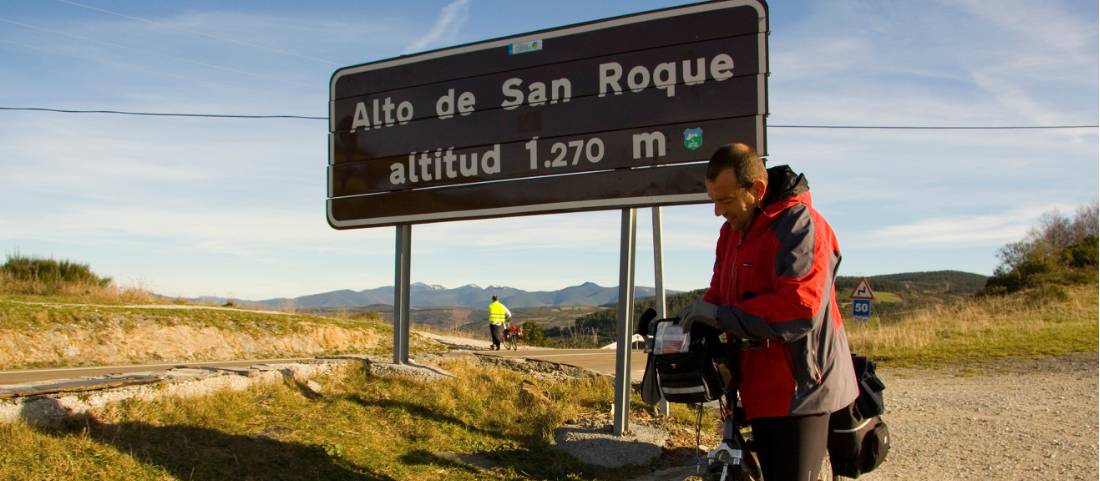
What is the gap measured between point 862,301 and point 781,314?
24.2m

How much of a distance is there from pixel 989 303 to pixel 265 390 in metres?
33.8

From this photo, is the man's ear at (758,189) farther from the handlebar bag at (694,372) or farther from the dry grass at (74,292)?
the dry grass at (74,292)

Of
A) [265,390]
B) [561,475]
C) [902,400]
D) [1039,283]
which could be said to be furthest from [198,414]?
[1039,283]

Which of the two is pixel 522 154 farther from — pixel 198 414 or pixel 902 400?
pixel 902 400

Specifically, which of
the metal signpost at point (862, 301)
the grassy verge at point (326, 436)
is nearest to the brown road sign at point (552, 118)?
the grassy verge at point (326, 436)

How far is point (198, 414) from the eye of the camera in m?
5.70

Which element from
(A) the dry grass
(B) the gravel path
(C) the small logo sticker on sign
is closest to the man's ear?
(B) the gravel path

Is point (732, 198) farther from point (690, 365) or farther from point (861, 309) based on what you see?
point (861, 309)

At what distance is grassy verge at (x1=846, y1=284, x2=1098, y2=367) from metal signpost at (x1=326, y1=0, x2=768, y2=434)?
12.2 meters

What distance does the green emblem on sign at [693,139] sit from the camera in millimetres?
6652

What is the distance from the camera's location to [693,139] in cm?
668

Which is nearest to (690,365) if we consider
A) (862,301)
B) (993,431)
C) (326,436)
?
(326,436)

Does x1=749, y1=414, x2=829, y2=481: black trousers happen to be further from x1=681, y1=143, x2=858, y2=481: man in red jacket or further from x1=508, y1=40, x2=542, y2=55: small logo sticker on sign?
x1=508, y1=40, x2=542, y2=55: small logo sticker on sign

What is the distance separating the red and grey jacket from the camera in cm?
307
